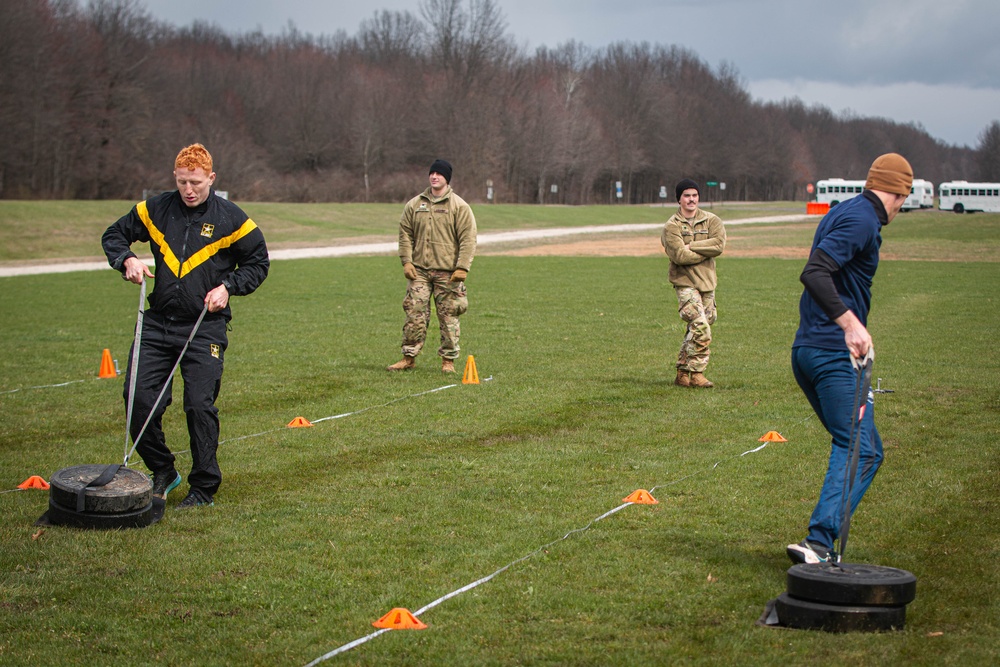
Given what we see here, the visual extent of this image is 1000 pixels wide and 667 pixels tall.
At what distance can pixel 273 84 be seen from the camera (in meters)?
117

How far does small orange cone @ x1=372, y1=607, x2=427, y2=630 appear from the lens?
5.09 meters

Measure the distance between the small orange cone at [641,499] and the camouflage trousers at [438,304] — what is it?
19.6 ft

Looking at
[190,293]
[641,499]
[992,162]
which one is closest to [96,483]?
[190,293]

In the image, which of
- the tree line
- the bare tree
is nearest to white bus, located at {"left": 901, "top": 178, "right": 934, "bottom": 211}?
the tree line

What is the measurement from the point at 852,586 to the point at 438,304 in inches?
350

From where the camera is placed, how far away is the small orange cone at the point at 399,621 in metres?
5.09

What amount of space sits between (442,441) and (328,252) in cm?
3535

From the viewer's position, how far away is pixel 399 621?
5.12 metres

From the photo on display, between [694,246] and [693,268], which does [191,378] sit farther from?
[693,268]

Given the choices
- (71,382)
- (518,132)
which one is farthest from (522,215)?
(71,382)

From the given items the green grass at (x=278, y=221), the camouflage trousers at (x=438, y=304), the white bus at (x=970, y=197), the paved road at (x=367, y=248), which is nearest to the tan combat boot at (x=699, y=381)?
the camouflage trousers at (x=438, y=304)

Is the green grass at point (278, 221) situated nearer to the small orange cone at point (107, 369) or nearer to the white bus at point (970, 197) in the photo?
the small orange cone at point (107, 369)

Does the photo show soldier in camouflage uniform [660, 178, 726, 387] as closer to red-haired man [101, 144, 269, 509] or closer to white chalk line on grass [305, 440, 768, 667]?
white chalk line on grass [305, 440, 768, 667]

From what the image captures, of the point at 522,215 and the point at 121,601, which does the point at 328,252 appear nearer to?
the point at 522,215
